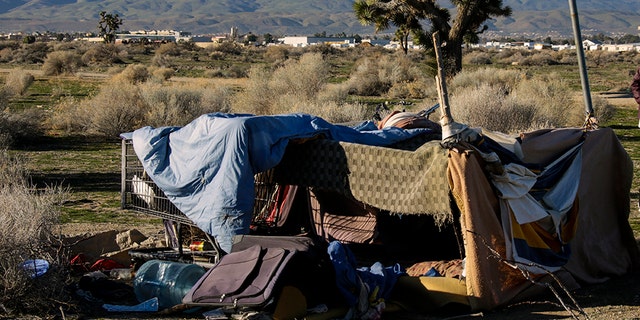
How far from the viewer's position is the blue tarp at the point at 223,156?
329 inches

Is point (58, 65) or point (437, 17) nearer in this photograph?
point (437, 17)

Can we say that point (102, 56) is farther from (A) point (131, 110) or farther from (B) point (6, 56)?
(A) point (131, 110)

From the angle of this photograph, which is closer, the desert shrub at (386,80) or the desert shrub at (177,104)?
the desert shrub at (177,104)

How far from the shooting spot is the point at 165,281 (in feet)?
26.5

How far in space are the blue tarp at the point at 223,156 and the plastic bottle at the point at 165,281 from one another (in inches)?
15.7

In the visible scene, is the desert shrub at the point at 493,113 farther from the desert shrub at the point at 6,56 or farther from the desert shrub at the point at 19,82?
the desert shrub at the point at 6,56

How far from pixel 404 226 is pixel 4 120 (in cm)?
1497

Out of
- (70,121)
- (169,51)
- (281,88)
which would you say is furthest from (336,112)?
(169,51)

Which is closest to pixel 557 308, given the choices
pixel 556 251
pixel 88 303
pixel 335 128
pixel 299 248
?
pixel 556 251

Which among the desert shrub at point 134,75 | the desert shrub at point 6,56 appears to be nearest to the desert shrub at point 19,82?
the desert shrub at point 134,75

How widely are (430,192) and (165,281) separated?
2.41 m

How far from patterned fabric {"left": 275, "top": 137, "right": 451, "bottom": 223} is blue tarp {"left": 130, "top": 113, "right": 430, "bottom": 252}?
11.4 inches

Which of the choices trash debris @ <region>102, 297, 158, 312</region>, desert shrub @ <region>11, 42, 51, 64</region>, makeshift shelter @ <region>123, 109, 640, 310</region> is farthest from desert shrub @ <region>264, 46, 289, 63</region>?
trash debris @ <region>102, 297, 158, 312</region>

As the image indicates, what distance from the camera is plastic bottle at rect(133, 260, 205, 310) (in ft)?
Answer: 26.1
